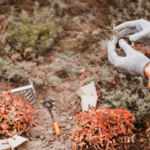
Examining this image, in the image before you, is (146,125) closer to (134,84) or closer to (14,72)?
(134,84)

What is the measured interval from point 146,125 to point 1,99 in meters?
2.28

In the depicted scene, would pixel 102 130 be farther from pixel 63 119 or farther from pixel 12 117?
pixel 12 117

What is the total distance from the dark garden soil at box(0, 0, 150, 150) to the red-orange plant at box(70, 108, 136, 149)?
233mm

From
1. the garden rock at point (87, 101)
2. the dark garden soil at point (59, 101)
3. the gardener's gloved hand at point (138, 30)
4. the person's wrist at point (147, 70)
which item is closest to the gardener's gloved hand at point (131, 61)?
the person's wrist at point (147, 70)

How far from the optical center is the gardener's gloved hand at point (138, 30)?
5.35 ft

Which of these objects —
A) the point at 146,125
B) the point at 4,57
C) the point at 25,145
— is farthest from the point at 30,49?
the point at 146,125

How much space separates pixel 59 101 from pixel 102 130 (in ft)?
3.25

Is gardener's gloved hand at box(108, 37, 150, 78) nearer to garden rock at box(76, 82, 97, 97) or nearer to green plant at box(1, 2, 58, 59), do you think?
garden rock at box(76, 82, 97, 97)

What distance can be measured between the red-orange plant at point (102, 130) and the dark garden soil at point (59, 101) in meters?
0.23

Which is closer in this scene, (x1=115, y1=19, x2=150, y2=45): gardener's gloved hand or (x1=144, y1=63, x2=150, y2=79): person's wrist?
(x1=144, y1=63, x2=150, y2=79): person's wrist

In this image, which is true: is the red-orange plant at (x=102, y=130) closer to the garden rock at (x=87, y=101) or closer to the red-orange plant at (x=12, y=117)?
the garden rock at (x=87, y=101)

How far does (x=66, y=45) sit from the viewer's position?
3.40 metres

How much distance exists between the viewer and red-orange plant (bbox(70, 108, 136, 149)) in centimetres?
184

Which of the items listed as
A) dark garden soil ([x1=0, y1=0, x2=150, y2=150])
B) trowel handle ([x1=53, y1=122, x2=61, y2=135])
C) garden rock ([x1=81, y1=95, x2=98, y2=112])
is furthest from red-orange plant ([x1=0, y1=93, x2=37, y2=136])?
garden rock ([x1=81, y1=95, x2=98, y2=112])
